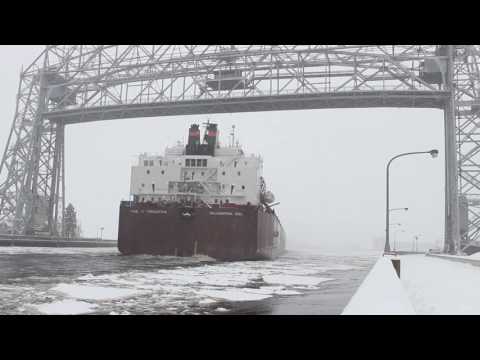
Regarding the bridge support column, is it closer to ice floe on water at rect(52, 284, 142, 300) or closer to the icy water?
the icy water

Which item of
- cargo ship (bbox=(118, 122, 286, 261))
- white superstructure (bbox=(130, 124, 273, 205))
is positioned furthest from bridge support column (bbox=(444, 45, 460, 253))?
white superstructure (bbox=(130, 124, 273, 205))

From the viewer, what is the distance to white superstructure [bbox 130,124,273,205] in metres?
28.6

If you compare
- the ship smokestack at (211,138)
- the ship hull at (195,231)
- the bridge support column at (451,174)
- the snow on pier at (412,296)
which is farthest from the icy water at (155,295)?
the bridge support column at (451,174)

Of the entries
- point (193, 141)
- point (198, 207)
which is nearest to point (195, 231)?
point (198, 207)

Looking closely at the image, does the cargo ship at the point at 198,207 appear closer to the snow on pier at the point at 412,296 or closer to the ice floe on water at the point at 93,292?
the snow on pier at the point at 412,296

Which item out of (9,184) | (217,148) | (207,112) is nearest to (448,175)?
→ (217,148)

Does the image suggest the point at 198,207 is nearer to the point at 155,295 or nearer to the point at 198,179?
the point at 198,179

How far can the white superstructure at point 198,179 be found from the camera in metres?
28.6

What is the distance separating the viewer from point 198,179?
29.3 meters

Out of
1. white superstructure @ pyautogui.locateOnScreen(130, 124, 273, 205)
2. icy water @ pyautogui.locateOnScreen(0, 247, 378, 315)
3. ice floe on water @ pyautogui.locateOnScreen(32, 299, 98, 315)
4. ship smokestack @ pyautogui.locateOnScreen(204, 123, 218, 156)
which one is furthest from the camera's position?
ship smokestack @ pyautogui.locateOnScreen(204, 123, 218, 156)

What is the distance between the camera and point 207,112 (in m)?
40.2

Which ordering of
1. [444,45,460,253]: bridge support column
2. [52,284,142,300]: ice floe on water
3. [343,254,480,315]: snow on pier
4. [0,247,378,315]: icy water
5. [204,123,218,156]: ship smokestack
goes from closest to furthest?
[343,254,480,315]: snow on pier → [0,247,378,315]: icy water → [52,284,142,300]: ice floe on water → [444,45,460,253]: bridge support column → [204,123,218,156]: ship smokestack

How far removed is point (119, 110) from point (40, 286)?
31834 millimetres
